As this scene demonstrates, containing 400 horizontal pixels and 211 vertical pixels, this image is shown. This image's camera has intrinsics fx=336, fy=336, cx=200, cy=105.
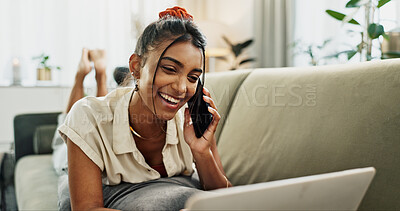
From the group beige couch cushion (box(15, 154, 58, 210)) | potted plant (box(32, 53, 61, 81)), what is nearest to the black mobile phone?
beige couch cushion (box(15, 154, 58, 210))

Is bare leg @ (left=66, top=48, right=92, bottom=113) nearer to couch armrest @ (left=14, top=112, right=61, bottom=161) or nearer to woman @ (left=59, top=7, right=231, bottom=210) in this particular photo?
couch armrest @ (left=14, top=112, right=61, bottom=161)

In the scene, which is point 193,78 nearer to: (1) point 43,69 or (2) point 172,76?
(2) point 172,76

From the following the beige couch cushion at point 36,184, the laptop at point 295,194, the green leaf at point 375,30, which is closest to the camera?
the laptop at point 295,194

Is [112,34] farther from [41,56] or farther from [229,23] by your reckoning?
[229,23]

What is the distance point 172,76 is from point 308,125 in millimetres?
429

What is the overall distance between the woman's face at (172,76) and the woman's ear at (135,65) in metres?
0.04

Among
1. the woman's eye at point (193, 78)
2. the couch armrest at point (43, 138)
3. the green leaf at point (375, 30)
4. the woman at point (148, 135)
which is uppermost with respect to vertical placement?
the green leaf at point (375, 30)

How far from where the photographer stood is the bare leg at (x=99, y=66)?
1.72m

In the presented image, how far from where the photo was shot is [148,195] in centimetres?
83

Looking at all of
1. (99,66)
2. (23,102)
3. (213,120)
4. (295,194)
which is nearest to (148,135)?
(213,120)

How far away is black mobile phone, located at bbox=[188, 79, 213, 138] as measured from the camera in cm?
93

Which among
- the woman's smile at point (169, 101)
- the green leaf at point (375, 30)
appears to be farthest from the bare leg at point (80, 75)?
the green leaf at point (375, 30)

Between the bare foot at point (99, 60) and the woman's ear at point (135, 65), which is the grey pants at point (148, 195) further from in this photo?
the bare foot at point (99, 60)

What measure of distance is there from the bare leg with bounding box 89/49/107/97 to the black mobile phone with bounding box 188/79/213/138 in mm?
921
